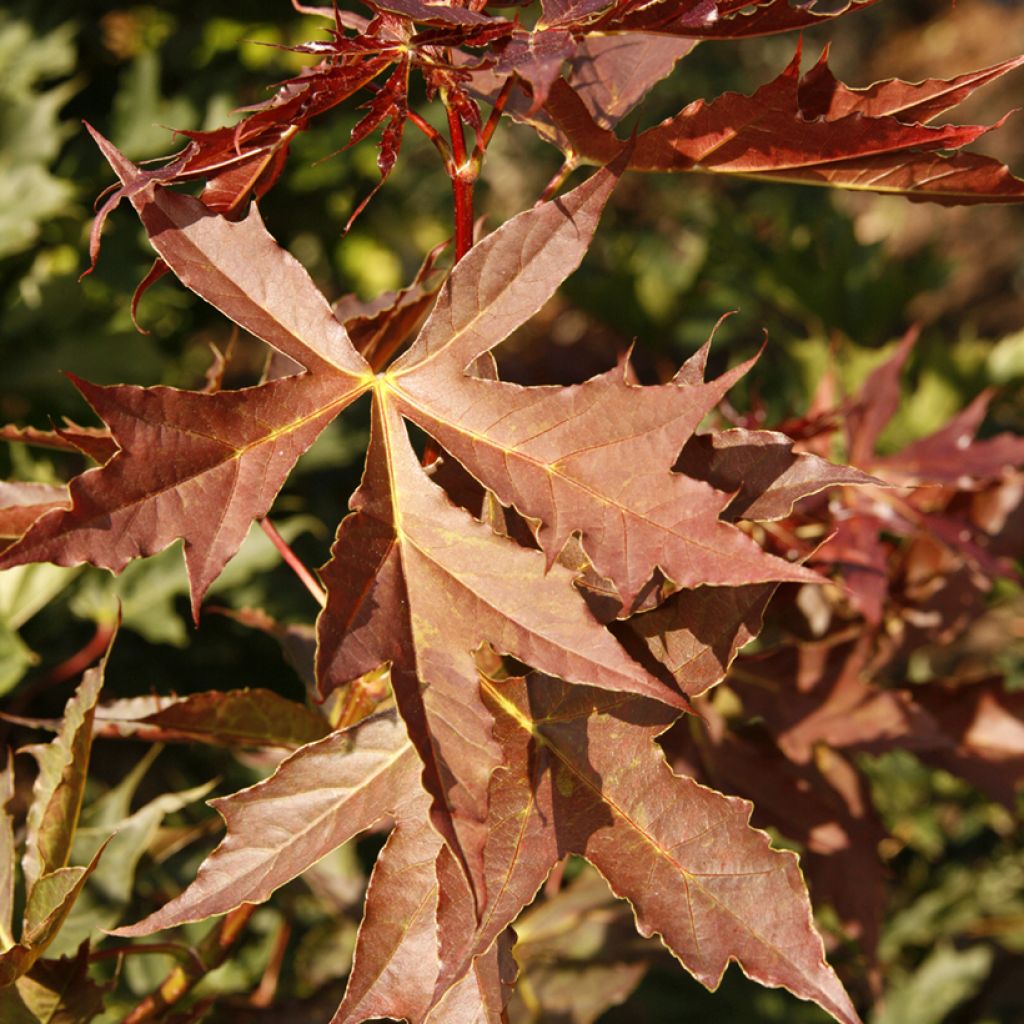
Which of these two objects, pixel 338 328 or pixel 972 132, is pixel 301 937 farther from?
pixel 972 132

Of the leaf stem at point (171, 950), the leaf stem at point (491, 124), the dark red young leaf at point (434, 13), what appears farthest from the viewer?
the leaf stem at point (171, 950)

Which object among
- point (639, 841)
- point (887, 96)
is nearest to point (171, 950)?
point (639, 841)

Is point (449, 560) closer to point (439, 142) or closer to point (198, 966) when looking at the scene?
point (439, 142)

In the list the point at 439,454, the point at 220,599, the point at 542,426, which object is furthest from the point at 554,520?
the point at 220,599

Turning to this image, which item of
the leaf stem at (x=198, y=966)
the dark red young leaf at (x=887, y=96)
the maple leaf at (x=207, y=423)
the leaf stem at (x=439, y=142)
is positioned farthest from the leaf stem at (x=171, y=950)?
the dark red young leaf at (x=887, y=96)

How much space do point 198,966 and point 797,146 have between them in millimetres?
684

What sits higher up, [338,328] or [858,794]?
[338,328]

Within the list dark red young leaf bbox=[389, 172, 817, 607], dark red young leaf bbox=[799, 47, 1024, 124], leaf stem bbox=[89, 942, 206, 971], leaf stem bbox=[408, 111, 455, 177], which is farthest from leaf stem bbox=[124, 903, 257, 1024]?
dark red young leaf bbox=[799, 47, 1024, 124]

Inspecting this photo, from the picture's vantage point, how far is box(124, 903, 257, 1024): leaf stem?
2.53 feet

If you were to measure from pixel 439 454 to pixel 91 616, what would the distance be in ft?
2.29

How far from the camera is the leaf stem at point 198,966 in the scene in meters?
0.77

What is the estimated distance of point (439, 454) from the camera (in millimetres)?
718

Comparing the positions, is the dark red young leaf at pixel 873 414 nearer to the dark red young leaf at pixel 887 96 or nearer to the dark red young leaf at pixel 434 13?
the dark red young leaf at pixel 887 96

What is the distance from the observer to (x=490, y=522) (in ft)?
Answer: 2.17
